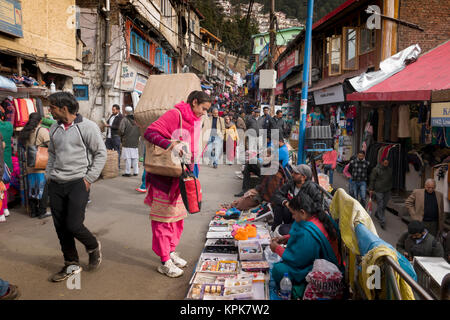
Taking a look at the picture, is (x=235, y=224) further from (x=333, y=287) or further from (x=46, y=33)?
(x=46, y=33)

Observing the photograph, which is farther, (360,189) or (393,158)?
(393,158)

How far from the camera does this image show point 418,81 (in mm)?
6918

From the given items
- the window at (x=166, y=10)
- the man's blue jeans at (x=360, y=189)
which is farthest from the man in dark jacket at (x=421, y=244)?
the window at (x=166, y=10)

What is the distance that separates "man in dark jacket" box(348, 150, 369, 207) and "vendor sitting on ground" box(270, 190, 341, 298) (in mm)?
4818

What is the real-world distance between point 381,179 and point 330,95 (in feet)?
19.7

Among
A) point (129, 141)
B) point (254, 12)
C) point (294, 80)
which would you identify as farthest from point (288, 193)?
point (254, 12)

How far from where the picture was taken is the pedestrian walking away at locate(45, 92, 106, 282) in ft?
11.4

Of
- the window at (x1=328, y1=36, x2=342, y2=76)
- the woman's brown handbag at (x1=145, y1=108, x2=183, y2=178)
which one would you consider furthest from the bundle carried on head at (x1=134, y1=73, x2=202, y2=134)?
the window at (x1=328, y1=36, x2=342, y2=76)

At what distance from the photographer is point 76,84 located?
13.6 meters

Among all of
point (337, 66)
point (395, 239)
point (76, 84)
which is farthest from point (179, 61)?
point (395, 239)

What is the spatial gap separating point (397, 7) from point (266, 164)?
6.85 meters

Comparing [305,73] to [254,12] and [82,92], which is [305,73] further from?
[254,12]

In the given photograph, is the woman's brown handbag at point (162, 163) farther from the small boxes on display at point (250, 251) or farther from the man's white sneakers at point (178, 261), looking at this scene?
the small boxes on display at point (250, 251)

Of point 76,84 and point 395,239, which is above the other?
point 76,84
